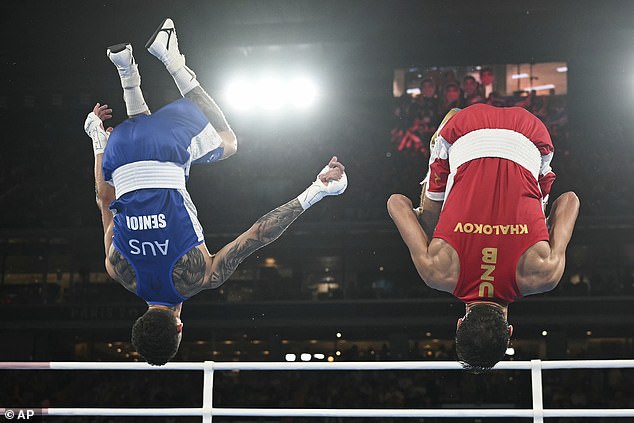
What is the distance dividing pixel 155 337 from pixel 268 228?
0.71 metres

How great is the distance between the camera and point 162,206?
3.31 meters

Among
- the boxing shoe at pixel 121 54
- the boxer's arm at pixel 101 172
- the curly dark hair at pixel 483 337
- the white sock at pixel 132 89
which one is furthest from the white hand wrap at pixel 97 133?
the curly dark hair at pixel 483 337

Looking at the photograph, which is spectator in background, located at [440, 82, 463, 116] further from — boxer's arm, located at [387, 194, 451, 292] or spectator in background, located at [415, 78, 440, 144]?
boxer's arm, located at [387, 194, 451, 292]

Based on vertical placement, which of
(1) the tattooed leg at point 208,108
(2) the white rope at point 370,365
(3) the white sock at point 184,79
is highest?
(3) the white sock at point 184,79

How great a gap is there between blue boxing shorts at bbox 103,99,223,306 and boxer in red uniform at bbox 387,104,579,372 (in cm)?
98

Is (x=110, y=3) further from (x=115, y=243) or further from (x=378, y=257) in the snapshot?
(x=378, y=257)

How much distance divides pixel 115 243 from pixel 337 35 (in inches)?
142

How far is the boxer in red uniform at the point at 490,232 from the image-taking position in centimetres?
288

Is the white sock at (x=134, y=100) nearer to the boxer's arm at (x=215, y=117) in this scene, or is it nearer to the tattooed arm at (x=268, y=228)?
the boxer's arm at (x=215, y=117)

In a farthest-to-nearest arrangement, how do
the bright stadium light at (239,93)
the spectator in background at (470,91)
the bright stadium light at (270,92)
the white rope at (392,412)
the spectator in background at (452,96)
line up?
the spectator in background at (452,96) < the spectator in background at (470,91) < the bright stadium light at (270,92) < the bright stadium light at (239,93) < the white rope at (392,412)

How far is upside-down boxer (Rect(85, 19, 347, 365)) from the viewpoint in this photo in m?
3.29

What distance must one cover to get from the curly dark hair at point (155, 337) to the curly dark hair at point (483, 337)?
1.15 metres

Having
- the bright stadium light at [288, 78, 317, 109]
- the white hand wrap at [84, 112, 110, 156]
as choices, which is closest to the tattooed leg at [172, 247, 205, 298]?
the white hand wrap at [84, 112, 110, 156]

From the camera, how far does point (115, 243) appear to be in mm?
3398
